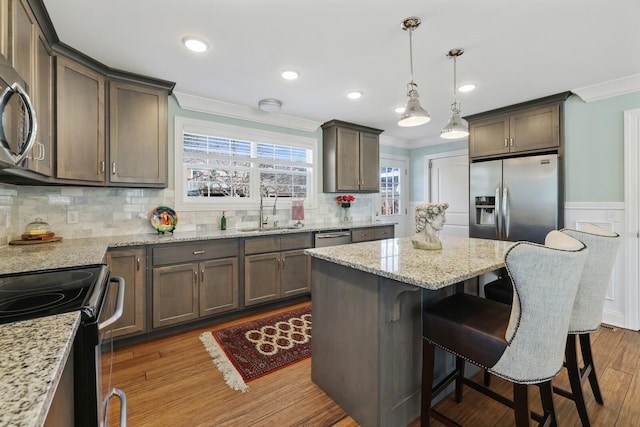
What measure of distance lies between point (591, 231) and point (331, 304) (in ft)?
4.99

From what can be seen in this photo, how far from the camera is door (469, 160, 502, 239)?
3.52 meters

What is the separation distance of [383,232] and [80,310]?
3.94m

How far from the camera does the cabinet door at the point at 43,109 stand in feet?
5.91

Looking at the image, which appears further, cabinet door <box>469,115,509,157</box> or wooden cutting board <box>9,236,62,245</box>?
cabinet door <box>469,115,509,157</box>

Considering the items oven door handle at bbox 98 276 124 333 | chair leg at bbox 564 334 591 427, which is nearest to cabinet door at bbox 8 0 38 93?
oven door handle at bbox 98 276 124 333

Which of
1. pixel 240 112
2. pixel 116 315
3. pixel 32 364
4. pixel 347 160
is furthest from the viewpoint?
pixel 347 160

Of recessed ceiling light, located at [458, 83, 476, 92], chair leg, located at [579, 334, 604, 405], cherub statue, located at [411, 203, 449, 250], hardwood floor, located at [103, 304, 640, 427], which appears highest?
recessed ceiling light, located at [458, 83, 476, 92]

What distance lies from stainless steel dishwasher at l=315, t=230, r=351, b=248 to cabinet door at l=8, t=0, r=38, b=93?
9.07 ft

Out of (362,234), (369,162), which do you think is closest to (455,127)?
(362,234)

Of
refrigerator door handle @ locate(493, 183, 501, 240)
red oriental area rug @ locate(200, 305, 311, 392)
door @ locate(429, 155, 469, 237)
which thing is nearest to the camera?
red oriental area rug @ locate(200, 305, 311, 392)

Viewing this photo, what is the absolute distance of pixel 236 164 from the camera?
369 centimetres

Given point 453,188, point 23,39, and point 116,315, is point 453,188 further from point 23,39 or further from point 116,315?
point 23,39

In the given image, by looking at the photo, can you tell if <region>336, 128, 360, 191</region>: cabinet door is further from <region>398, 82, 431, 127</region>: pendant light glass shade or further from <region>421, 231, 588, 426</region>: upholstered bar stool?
<region>421, 231, 588, 426</region>: upholstered bar stool

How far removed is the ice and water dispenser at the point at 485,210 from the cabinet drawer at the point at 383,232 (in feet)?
4.04
